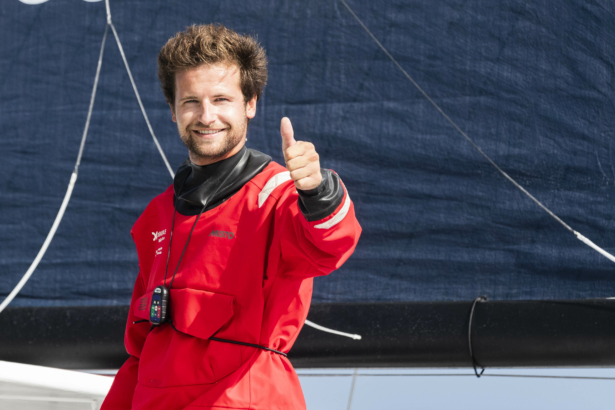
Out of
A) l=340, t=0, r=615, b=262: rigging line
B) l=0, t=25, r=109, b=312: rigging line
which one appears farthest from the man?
l=0, t=25, r=109, b=312: rigging line

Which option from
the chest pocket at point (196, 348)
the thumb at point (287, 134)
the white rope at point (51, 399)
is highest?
the thumb at point (287, 134)

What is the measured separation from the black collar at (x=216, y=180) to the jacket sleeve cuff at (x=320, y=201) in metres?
0.19

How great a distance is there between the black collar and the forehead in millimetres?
91

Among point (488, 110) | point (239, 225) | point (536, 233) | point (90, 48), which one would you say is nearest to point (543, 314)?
point (536, 233)

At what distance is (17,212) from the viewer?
4.92ft

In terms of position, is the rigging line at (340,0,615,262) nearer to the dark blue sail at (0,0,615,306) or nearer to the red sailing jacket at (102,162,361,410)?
the dark blue sail at (0,0,615,306)

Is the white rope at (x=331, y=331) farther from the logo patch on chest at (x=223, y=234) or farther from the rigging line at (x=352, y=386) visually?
the logo patch on chest at (x=223, y=234)

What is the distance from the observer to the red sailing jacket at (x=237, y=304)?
76cm

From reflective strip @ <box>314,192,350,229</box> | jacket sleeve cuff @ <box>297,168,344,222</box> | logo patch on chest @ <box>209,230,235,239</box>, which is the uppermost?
jacket sleeve cuff @ <box>297,168,344,222</box>

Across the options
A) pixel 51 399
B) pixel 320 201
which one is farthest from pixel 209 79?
pixel 51 399

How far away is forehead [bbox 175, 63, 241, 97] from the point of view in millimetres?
841

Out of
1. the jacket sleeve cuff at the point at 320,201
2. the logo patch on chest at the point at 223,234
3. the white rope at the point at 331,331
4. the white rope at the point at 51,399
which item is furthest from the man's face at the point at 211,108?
the white rope at the point at 51,399

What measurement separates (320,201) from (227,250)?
180 mm

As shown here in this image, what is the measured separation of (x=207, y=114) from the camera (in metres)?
0.82
